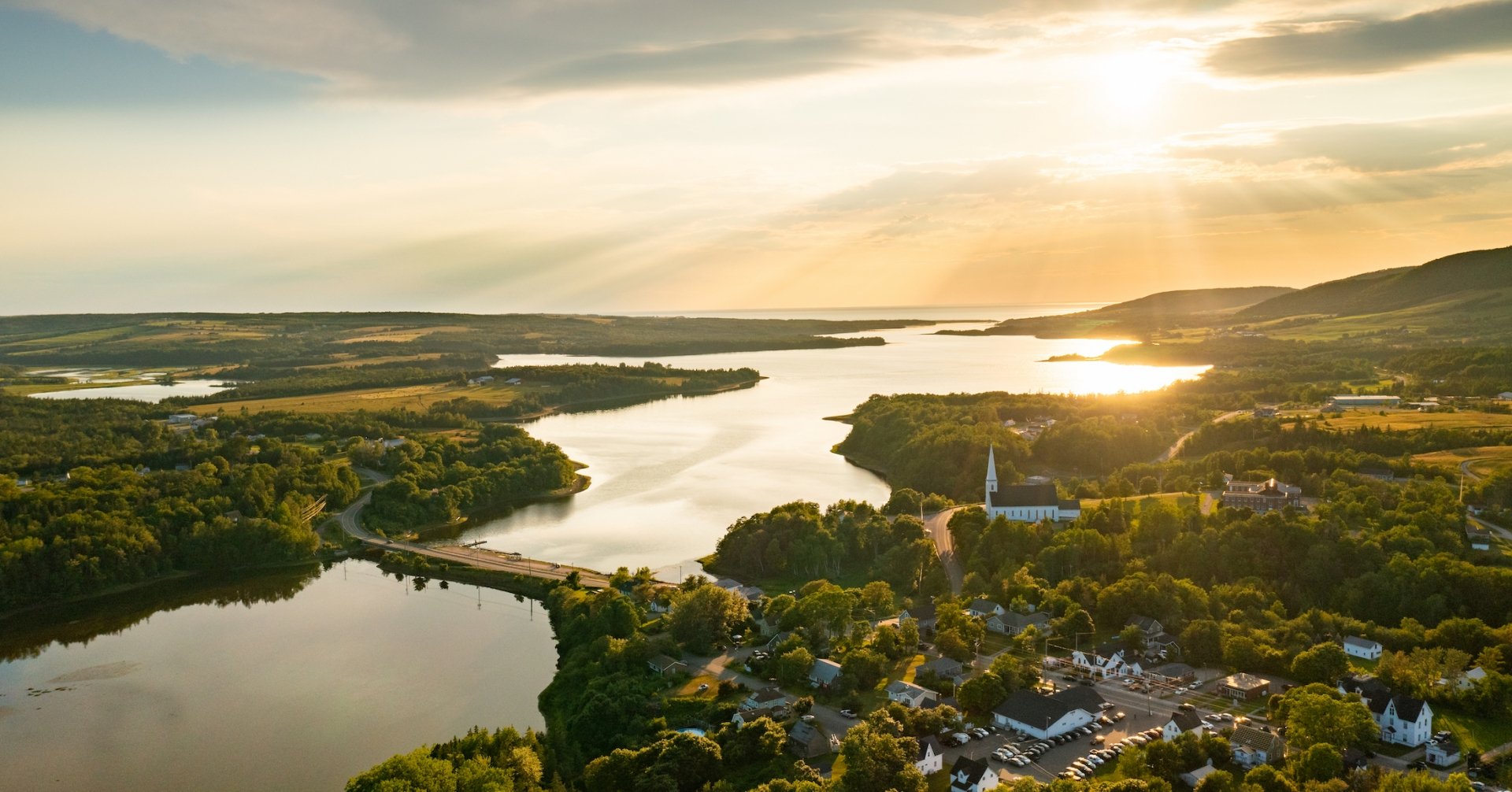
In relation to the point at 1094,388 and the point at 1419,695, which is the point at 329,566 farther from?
the point at 1094,388

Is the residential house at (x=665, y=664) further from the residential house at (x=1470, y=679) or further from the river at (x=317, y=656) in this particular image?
the residential house at (x=1470, y=679)

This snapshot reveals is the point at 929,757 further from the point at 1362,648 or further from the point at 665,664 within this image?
the point at 1362,648

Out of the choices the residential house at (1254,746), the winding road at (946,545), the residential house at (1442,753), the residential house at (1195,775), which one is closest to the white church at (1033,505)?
the winding road at (946,545)

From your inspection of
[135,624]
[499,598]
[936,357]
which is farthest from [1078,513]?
[936,357]

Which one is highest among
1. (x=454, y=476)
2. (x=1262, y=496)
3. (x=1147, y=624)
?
(x=1262, y=496)

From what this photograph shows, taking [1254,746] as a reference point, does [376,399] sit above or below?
above

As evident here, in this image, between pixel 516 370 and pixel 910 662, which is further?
pixel 516 370

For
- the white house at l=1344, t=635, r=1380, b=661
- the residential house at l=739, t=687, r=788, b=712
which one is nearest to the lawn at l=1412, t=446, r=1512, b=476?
the white house at l=1344, t=635, r=1380, b=661

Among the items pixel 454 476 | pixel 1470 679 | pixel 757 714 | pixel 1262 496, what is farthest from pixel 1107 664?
pixel 454 476
